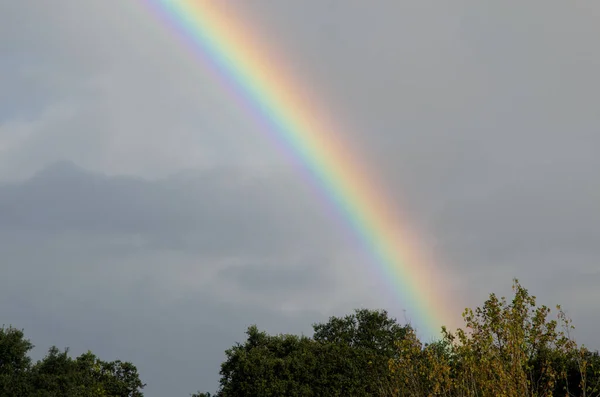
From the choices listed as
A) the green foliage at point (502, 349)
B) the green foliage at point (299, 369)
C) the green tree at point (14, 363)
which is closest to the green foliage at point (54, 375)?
the green tree at point (14, 363)

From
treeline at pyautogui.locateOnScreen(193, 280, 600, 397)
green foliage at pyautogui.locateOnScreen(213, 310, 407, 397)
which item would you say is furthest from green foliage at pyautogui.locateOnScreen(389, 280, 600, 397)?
green foliage at pyautogui.locateOnScreen(213, 310, 407, 397)

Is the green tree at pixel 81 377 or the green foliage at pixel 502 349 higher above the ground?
the green tree at pixel 81 377

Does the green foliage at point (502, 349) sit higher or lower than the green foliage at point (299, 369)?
lower

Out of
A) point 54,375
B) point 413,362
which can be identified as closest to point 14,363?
point 54,375

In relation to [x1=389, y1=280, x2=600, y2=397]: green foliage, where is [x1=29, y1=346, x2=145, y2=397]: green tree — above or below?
above

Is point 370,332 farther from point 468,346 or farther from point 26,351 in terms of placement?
point 468,346

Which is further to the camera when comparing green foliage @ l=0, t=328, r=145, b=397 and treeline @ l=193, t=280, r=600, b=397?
green foliage @ l=0, t=328, r=145, b=397

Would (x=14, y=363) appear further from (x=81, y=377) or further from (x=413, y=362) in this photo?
(x=413, y=362)

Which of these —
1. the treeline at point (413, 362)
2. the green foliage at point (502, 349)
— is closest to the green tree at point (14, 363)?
the treeline at point (413, 362)

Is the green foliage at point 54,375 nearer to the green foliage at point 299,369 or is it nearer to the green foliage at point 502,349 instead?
the green foliage at point 299,369

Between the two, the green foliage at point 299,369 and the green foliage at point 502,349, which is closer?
the green foliage at point 502,349

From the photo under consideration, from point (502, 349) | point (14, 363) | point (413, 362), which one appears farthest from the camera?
point (14, 363)

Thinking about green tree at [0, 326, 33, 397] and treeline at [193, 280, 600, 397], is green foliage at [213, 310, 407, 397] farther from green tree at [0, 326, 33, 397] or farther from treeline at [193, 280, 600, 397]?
green tree at [0, 326, 33, 397]

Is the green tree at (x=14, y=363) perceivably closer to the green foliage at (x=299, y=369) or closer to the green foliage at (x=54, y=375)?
the green foliage at (x=54, y=375)
